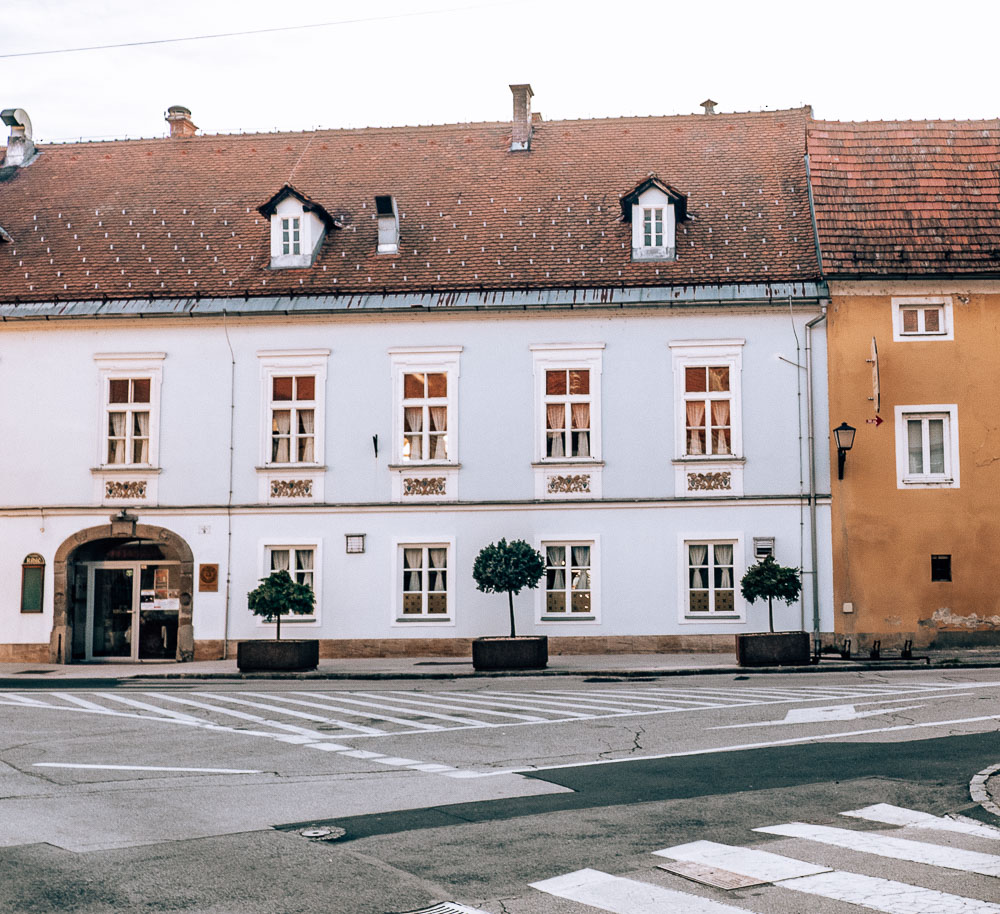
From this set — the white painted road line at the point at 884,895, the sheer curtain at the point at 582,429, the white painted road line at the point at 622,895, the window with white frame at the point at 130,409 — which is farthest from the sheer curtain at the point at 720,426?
the white painted road line at the point at 622,895

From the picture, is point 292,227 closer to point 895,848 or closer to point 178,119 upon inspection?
point 178,119

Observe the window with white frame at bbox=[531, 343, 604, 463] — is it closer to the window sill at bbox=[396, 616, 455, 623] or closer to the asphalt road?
the window sill at bbox=[396, 616, 455, 623]

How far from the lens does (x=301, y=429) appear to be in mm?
27641

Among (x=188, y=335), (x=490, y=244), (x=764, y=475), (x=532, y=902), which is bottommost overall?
(x=532, y=902)

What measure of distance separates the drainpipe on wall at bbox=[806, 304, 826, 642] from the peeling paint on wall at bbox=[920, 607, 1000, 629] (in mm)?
2179

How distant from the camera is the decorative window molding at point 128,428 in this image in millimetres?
27641

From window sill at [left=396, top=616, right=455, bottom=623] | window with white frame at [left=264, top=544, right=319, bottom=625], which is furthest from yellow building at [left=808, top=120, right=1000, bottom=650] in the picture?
window with white frame at [left=264, top=544, right=319, bottom=625]

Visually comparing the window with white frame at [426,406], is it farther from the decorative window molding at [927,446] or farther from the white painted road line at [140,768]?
the white painted road line at [140,768]

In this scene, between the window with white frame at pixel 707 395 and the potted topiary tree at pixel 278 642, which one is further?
the window with white frame at pixel 707 395

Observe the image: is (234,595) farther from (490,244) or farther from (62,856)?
(62,856)

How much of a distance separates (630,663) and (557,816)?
601 inches

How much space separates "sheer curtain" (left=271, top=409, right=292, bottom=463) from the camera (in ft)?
90.5

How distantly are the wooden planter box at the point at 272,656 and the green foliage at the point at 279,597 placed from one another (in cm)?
64

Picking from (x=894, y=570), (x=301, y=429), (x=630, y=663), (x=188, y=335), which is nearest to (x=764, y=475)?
(x=894, y=570)
